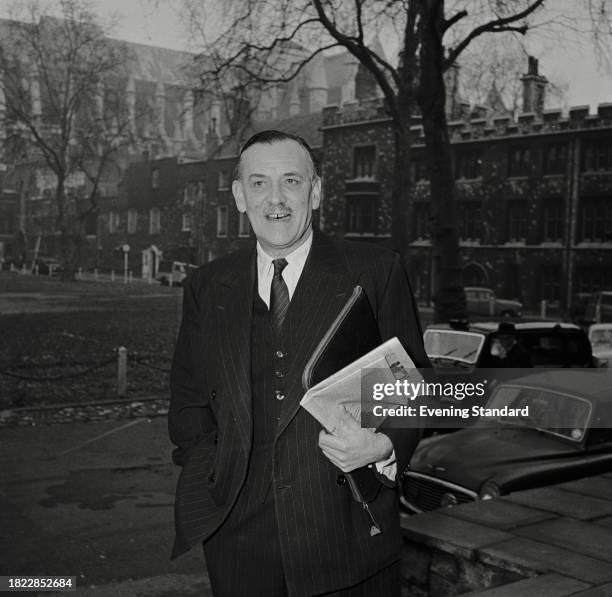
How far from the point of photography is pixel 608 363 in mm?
9969

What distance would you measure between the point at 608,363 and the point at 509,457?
17.4 feet

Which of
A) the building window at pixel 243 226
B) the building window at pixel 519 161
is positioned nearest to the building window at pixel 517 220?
the building window at pixel 519 161

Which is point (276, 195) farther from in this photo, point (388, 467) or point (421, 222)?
point (421, 222)

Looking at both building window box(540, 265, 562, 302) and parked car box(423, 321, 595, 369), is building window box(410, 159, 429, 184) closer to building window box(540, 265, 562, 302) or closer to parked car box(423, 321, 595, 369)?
building window box(540, 265, 562, 302)

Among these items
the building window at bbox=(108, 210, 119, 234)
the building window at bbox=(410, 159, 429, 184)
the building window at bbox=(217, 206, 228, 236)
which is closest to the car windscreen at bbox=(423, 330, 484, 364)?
the building window at bbox=(217, 206, 228, 236)

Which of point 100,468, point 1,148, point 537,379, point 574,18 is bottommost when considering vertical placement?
point 100,468

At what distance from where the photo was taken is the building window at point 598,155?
12773 millimetres

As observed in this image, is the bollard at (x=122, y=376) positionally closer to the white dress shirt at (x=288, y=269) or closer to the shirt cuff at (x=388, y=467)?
the white dress shirt at (x=288, y=269)

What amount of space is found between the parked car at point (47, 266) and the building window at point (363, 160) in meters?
5.40

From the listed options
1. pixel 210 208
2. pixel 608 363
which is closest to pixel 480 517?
pixel 210 208

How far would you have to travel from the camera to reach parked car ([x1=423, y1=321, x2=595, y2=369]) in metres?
8.22

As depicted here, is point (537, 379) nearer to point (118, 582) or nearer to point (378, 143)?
point (118, 582)

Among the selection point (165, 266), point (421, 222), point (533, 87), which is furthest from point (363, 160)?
point (165, 266)

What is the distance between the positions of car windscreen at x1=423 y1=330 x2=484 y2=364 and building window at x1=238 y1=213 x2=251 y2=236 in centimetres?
270
